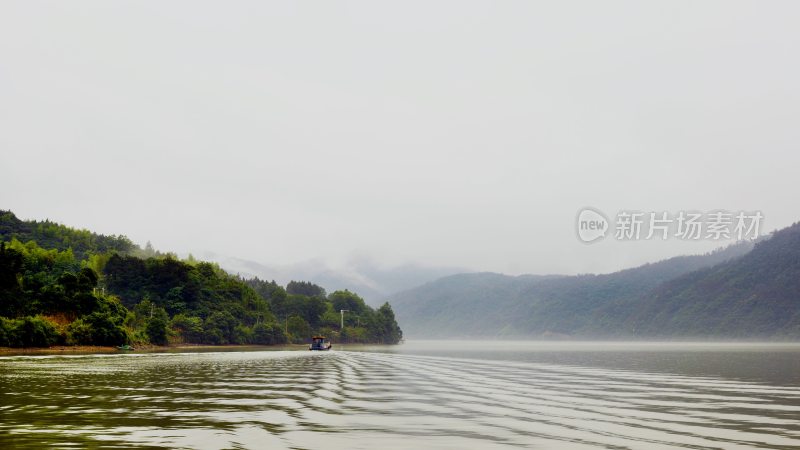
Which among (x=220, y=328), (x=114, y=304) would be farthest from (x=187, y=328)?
(x=114, y=304)

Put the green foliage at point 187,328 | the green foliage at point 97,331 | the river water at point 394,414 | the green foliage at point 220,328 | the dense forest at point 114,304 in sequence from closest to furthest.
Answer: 1. the river water at point 394,414
2. the dense forest at point 114,304
3. the green foliage at point 97,331
4. the green foliage at point 187,328
5. the green foliage at point 220,328

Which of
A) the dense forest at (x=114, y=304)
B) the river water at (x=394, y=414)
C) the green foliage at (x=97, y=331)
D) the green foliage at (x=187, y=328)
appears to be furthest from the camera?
the green foliage at (x=187, y=328)

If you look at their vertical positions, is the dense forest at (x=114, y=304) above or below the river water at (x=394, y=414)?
above

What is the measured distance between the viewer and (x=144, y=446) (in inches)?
643

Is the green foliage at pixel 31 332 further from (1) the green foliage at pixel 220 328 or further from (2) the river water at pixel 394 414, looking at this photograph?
(1) the green foliage at pixel 220 328

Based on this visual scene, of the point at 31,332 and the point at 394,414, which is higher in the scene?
the point at 31,332

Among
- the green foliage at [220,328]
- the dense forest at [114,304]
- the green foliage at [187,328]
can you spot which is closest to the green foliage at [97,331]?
the dense forest at [114,304]

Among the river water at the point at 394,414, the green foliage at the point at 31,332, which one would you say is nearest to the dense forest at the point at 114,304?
the green foliage at the point at 31,332

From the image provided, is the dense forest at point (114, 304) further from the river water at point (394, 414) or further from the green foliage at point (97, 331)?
the river water at point (394, 414)

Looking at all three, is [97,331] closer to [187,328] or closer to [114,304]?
[114,304]

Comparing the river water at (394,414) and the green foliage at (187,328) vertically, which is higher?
the green foliage at (187,328)

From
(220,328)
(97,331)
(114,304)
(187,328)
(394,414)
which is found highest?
(114,304)

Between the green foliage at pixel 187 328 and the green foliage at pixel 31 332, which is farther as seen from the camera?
the green foliage at pixel 187 328

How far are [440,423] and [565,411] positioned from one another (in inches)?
237
